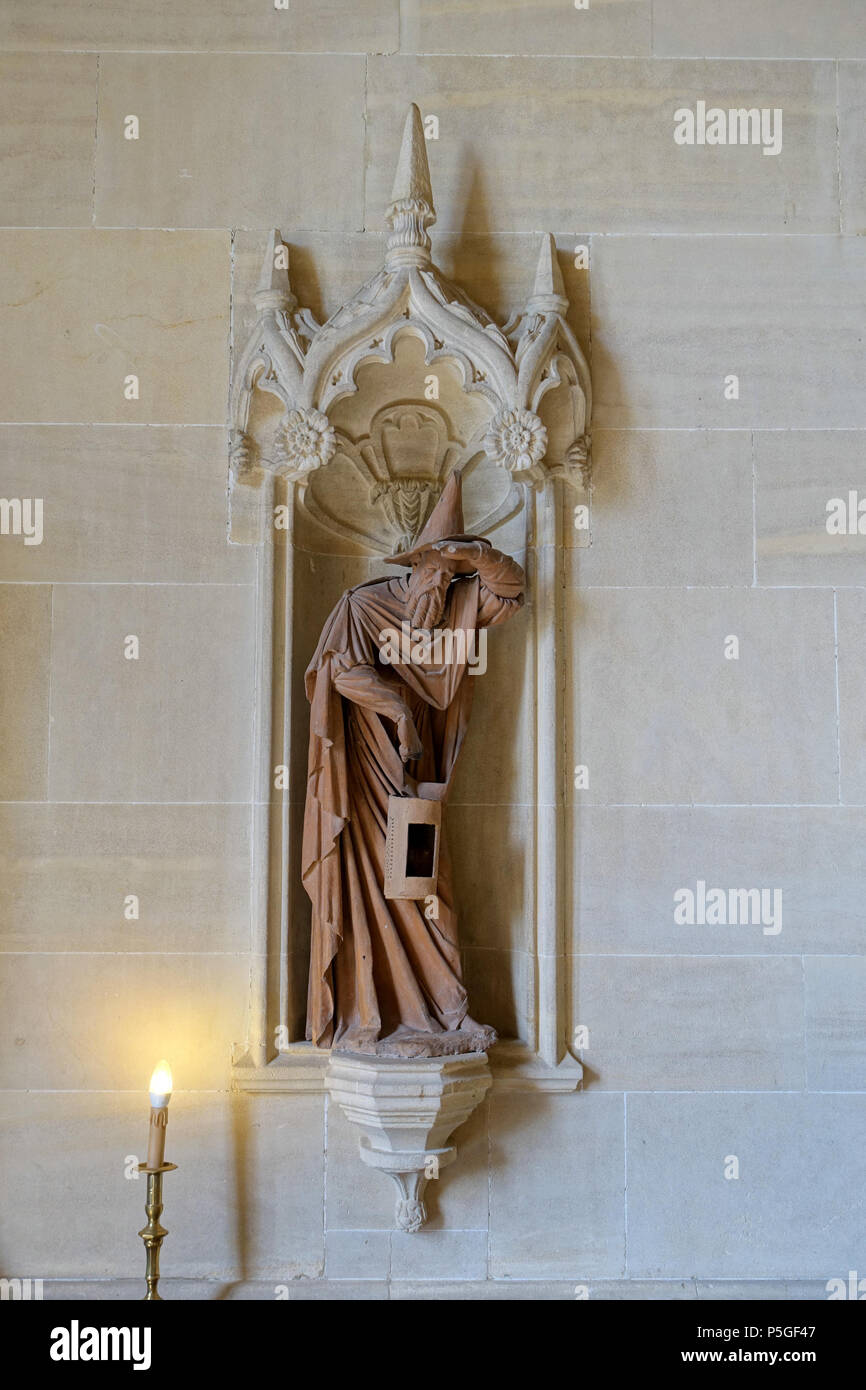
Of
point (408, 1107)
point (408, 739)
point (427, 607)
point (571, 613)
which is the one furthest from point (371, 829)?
point (571, 613)

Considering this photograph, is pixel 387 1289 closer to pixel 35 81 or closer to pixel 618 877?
pixel 618 877

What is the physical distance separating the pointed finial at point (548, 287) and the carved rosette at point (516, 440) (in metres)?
0.37

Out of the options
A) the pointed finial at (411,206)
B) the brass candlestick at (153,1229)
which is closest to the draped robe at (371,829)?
the brass candlestick at (153,1229)

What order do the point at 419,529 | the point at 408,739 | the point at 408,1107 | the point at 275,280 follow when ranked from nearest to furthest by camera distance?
the point at 408,1107, the point at 408,739, the point at 275,280, the point at 419,529

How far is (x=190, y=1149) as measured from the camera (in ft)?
12.3

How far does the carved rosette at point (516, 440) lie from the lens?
378 cm

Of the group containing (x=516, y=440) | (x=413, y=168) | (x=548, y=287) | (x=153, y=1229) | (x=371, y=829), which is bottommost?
(x=153, y=1229)

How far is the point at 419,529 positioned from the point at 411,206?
97 centimetres

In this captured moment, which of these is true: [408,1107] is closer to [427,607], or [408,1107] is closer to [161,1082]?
[161,1082]

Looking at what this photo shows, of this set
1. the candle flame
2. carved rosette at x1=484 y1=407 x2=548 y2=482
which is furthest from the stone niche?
the candle flame

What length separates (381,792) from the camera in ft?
12.4

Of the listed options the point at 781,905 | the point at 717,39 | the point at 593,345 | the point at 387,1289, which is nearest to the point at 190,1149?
the point at 387,1289

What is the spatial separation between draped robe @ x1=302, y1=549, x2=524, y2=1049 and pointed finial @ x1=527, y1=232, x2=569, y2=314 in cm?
86

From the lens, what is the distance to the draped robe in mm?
3693
